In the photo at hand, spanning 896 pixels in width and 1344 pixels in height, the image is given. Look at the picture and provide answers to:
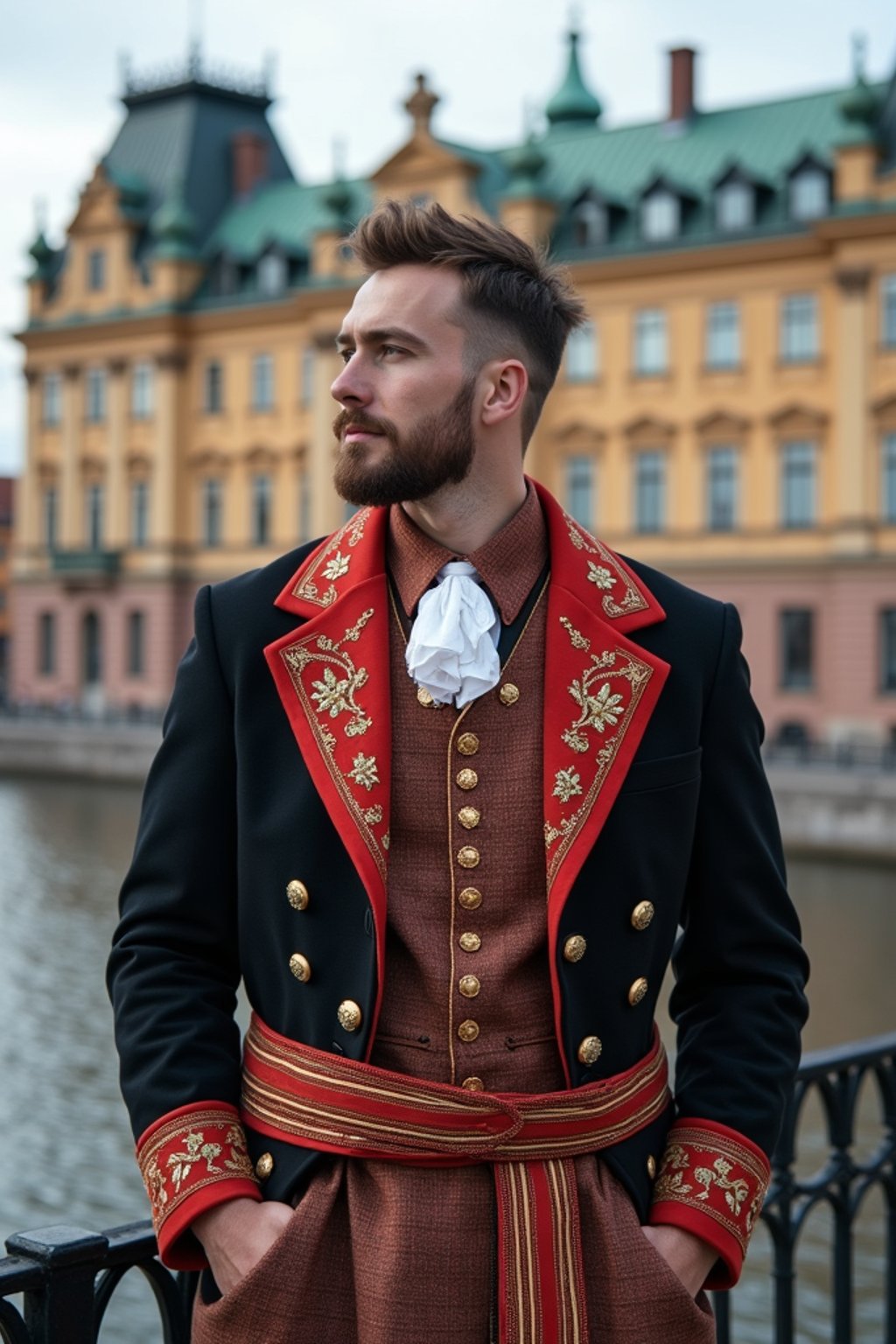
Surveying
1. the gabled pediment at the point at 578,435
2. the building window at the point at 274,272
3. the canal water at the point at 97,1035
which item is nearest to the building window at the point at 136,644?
the building window at the point at 274,272

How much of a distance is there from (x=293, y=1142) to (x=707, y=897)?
71cm

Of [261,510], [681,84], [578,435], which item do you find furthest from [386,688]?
[261,510]

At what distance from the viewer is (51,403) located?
51.0 m

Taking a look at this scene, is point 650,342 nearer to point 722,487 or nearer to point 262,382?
point 722,487

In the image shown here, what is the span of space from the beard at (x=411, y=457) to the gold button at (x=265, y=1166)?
898mm

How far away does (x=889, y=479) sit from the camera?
1373 inches

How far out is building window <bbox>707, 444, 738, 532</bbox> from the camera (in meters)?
37.8

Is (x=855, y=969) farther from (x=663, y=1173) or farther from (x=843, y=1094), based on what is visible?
(x=663, y=1173)

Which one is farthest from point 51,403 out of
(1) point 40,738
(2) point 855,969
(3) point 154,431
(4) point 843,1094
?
(4) point 843,1094

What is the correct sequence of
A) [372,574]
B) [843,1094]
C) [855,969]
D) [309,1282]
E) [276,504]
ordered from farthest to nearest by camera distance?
[276,504], [855,969], [843,1094], [372,574], [309,1282]

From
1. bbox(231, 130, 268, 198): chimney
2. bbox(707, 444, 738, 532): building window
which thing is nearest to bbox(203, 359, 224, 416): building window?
bbox(231, 130, 268, 198): chimney

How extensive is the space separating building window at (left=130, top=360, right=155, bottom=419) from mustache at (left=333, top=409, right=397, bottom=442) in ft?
152

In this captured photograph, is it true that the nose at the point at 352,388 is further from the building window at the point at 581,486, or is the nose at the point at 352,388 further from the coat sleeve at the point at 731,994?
the building window at the point at 581,486

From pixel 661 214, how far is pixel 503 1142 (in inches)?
1454
